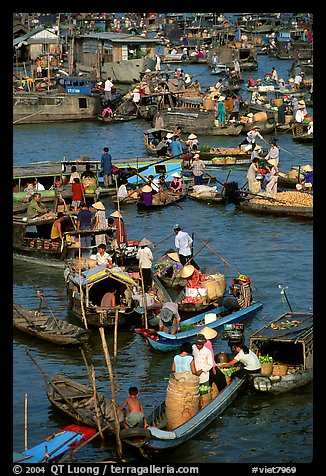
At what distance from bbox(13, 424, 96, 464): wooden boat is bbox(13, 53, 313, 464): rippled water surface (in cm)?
25

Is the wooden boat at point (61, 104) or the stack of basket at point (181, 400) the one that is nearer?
the stack of basket at point (181, 400)

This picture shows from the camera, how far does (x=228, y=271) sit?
24.3m

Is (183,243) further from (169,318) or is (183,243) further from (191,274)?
(169,318)

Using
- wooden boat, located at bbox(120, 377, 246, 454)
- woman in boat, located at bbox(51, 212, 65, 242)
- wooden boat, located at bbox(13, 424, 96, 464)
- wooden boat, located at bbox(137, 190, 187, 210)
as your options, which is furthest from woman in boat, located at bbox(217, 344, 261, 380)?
wooden boat, located at bbox(137, 190, 187, 210)

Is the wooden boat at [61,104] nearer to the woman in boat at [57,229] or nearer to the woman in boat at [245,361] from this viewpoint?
the woman in boat at [57,229]

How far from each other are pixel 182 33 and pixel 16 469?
7349cm

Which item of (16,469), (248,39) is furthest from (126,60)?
(16,469)

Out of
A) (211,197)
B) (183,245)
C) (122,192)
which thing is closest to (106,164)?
(122,192)

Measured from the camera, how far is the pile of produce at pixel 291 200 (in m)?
28.5

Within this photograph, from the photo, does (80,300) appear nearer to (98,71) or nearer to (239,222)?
(239,222)

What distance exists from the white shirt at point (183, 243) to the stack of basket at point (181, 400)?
7721 mm

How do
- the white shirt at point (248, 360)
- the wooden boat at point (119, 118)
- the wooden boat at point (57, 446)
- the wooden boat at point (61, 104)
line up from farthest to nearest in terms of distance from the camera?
the wooden boat at point (119, 118)
the wooden boat at point (61, 104)
the white shirt at point (248, 360)
the wooden boat at point (57, 446)

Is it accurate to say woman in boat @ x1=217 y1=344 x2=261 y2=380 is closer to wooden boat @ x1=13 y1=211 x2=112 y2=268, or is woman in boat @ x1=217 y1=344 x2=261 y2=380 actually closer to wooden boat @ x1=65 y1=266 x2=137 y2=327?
wooden boat @ x1=65 y1=266 x2=137 y2=327

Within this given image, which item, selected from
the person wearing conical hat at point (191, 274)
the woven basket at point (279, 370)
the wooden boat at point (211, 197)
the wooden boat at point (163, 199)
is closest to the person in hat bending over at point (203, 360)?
the woven basket at point (279, 370)
